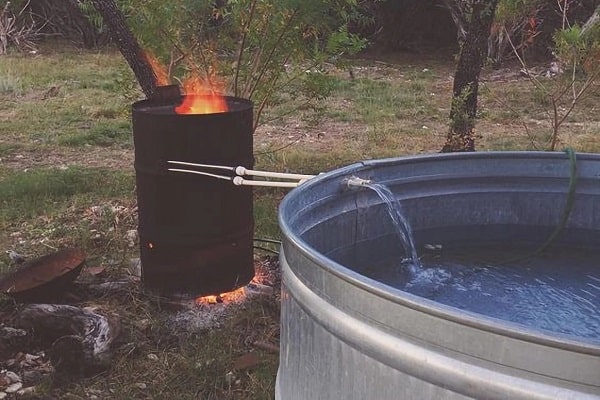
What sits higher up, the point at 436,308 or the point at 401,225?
the point at 436,308

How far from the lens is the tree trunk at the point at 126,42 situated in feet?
14.8

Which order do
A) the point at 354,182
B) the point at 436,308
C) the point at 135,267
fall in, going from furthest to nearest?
the point at 135,267, the point at 354,182, the point at 436,308

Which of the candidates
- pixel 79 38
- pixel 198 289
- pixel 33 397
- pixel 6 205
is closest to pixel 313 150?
pixel 6 205

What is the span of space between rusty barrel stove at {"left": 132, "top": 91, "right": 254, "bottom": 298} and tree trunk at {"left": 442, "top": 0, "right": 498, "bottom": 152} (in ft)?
8.88

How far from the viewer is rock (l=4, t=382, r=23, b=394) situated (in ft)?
9.78

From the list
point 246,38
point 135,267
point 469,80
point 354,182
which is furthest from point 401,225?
point 469,80

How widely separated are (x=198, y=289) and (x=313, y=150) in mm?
3782

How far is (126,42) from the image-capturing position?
453 centimetres

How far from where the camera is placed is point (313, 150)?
7148mm

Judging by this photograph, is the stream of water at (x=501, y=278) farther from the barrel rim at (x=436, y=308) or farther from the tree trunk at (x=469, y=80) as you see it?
the tree trunk at (x=469, y=80)

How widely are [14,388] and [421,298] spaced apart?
7.83 feet

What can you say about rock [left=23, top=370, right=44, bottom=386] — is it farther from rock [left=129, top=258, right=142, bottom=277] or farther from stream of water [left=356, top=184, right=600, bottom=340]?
stream of water [left=356, top=184, right=600, bottom=340]

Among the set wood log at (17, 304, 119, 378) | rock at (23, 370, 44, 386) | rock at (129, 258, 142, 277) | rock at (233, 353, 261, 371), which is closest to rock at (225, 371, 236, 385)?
rock at (233, 353, 261, 371)

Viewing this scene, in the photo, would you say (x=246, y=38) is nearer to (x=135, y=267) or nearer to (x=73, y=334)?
(x=135, y=267)
